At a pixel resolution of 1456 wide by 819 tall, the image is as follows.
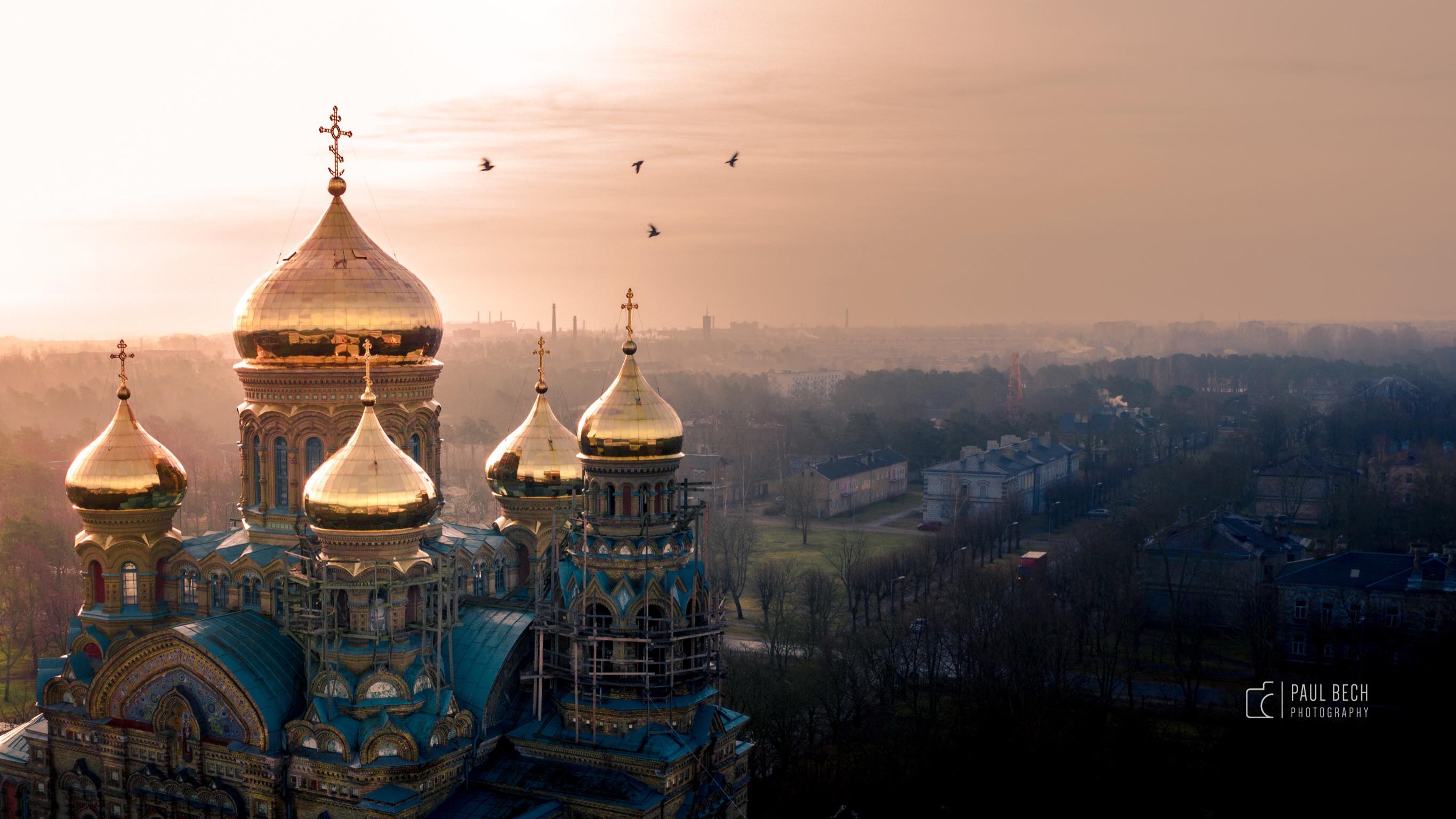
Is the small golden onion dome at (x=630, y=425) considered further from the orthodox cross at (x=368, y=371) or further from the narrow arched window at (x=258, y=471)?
the narrow arched window at (x=258, y=471)

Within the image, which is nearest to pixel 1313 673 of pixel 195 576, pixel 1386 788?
pixel 1386 788

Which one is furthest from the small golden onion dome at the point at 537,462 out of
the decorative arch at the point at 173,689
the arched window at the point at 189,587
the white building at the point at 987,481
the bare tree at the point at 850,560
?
the white building at the point at 987,481

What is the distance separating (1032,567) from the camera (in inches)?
1363

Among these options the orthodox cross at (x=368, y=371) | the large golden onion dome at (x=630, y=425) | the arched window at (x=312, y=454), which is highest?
the orthodox cross at (x=368, y=371)

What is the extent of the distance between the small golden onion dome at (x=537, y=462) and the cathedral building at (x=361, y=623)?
0.95m

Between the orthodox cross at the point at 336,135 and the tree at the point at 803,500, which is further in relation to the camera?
the tree at the point at 803,500

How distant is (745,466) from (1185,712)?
3553 centimetres

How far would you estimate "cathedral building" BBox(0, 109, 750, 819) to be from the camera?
15.3m

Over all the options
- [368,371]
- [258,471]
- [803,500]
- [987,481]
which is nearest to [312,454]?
[258,471]

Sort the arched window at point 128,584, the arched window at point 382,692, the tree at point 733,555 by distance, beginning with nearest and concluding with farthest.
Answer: the arched window at point 382,692 → the arched window at point 128,584 → the tree at point 733,555

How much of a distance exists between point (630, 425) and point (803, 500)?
107 feet

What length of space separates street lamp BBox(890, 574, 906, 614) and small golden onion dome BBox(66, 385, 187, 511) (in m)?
19.2

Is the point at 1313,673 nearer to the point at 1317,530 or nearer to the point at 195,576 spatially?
the point at 1317,530

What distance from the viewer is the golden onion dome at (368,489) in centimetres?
1526
